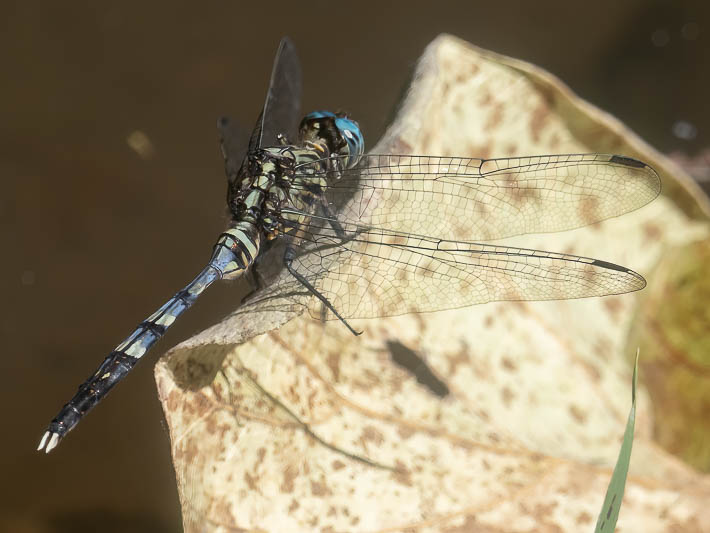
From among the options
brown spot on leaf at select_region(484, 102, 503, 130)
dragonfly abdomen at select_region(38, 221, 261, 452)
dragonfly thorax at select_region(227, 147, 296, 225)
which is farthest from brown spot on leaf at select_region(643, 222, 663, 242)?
dragonfly abdomen at select_region(38, 221, 261, 452)

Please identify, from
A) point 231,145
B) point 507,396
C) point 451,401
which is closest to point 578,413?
point 507,396

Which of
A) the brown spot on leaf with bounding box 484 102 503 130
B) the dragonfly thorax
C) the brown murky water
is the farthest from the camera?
the brown murky water

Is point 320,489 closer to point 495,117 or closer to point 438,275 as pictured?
point 438,275

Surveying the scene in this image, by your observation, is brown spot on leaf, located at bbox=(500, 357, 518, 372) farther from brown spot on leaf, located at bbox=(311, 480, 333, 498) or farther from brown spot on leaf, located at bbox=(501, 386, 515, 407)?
brown spot on leaf, located at bbox=(311, 480, 333, 498)

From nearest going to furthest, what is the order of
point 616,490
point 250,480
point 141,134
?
1. point 616,490
2. point 250,480
3. point 141,134

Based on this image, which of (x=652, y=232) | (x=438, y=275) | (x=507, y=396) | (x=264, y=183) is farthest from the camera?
(x=264, y=183)

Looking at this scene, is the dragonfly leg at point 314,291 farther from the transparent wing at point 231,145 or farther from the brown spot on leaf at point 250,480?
the transparent wing at point 231,145
